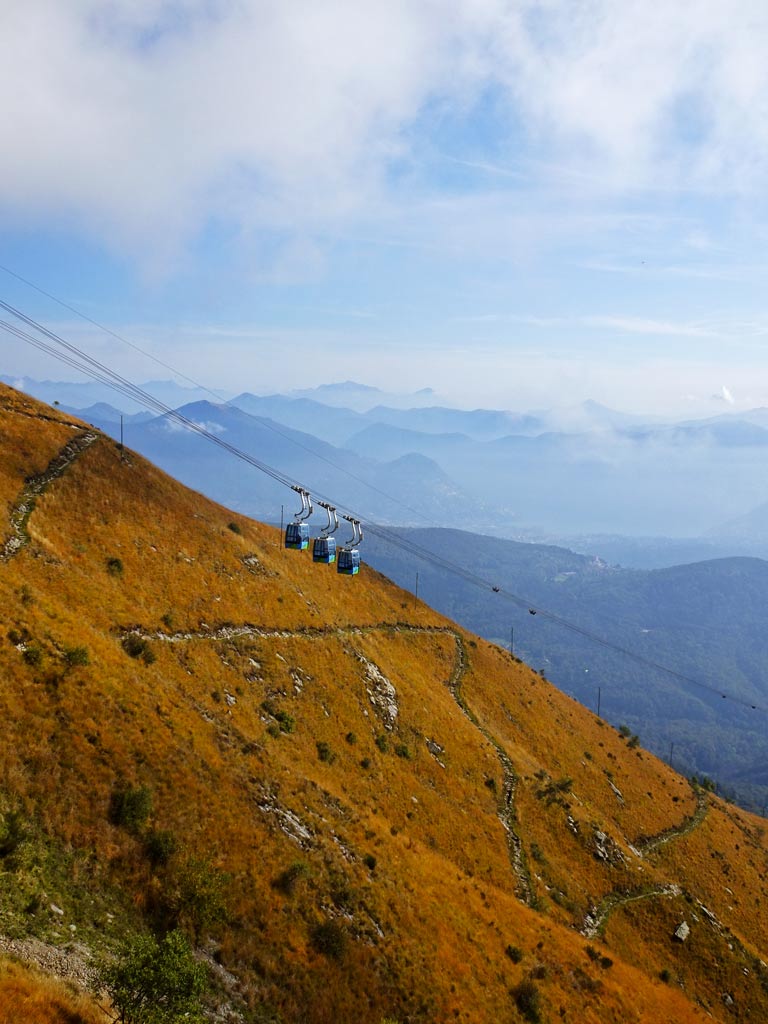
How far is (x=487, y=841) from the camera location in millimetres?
60875

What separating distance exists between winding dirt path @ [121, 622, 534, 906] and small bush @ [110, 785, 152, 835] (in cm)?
2076

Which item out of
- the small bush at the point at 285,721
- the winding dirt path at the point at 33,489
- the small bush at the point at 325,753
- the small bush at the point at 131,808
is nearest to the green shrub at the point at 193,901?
the small bush at the point at 131,808

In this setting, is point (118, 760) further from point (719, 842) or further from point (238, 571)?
point (719, 842)

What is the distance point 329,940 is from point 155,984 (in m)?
16.0

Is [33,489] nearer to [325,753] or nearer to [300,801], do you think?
[325,753]

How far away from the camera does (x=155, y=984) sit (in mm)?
20734

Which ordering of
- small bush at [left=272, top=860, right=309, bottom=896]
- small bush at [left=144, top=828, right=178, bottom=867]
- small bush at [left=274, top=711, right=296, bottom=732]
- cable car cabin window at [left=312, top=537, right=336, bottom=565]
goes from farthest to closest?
cable car cabin window at [left=312, top=537, right=336, bottom=565] → small bush at [left=274, top=711, right=296, bottom=732] → small bush at [left=272, top=860, right=309, bottom=896] → small bush at [left=144, top=828, right=178, bottom=867]

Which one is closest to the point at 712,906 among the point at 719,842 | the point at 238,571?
the point at 719,842

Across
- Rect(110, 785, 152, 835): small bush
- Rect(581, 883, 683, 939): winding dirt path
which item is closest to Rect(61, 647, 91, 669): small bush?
Rect(110, 785, 152, 835): small bush

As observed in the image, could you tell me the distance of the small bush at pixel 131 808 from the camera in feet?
102

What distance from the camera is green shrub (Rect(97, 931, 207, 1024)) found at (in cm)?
2027

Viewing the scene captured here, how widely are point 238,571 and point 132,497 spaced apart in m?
16.4

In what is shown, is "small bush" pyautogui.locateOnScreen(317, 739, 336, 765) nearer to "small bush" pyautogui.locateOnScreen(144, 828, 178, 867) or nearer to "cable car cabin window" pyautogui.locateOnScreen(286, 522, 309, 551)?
"cable car cabin window" pyautogui.locateOnScreen(286, 522, 309, 551)

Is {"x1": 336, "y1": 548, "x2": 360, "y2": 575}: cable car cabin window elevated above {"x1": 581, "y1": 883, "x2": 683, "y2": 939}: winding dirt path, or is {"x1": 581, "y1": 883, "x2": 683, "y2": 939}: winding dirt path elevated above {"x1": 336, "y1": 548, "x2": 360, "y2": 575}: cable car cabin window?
{"x1": 336, "y1": 548, "x2": 360, "y2": 575}: cable car cabin window
